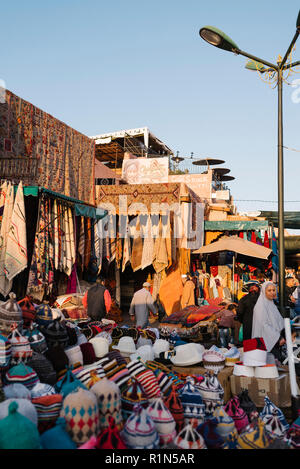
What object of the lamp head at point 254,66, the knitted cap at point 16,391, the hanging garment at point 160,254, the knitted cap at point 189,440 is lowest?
the knitted cap at point 189,440

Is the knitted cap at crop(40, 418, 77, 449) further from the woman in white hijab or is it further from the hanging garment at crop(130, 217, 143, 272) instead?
the hanging garment at crop(130, 217, 143, 272)

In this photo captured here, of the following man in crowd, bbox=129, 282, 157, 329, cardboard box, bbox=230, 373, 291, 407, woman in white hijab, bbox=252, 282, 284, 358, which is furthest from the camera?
man in crowd, bbox=129, 282, 157, 329

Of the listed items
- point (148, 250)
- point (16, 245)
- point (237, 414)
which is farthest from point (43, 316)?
point (148, 250)

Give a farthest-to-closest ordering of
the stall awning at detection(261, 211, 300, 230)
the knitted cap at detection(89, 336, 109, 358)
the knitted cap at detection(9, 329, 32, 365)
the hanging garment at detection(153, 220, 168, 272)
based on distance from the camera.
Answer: the stall awning at detection(261, 211, 300, 230) < the hanging garment at detection(153, 220, 168, 272) < the knitted cap at detection(89, 336, 109, 358) < the knitted cap at detection(9, 329, 32, 365)

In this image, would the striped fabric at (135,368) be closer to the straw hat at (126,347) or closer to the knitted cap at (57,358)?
the knitted cap at (57,358)

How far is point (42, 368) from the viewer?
3006 mm

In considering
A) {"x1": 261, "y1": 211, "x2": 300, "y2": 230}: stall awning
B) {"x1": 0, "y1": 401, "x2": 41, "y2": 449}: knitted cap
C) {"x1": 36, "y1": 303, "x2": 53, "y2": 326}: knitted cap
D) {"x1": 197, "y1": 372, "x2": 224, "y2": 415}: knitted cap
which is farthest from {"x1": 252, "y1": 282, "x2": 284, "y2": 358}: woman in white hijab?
{"x1": 261, "y1": 211, "x2": 300, "y2": 230}: stall awning

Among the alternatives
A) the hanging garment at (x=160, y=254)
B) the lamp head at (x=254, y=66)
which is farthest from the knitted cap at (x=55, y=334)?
the hanging garment at (x=160, y=254)

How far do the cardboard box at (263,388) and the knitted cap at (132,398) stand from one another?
65.8 inches

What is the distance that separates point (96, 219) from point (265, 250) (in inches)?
177

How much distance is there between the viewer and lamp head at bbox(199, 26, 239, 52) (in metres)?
7.33

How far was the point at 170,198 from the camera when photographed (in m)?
11.8

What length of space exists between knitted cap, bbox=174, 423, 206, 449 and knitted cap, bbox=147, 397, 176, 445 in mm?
136

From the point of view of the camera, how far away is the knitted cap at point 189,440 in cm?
225
